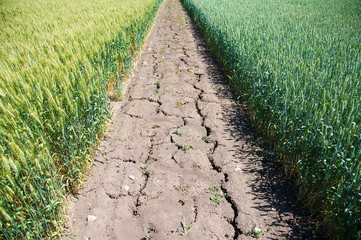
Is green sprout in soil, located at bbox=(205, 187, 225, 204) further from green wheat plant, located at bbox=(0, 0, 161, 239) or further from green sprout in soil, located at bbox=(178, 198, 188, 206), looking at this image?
green wheat plant, located at bbox=(0, 0, 161, 239)

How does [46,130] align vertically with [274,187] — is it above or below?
above

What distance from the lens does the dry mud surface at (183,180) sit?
2203 mm

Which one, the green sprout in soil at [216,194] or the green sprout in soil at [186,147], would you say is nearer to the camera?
the green sprout in soil at [216,194]

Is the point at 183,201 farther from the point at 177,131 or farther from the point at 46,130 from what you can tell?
the point at 46,130

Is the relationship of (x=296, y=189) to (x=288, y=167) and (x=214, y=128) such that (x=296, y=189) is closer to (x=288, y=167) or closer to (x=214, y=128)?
(x=288, y=167)

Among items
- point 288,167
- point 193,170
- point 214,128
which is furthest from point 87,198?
point 288,167

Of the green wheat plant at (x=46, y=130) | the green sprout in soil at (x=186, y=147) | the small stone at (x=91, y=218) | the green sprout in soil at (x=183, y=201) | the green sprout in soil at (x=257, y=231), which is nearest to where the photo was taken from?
the green wheat plant at (x=46, y=130)

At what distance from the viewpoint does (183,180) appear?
8.96 feet

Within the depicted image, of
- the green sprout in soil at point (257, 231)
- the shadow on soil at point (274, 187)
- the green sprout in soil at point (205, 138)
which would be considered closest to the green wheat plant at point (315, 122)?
the shadow on soil at point (274, 187)

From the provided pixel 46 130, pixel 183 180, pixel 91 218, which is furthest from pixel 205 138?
pixel 46 130

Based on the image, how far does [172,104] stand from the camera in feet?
14.2

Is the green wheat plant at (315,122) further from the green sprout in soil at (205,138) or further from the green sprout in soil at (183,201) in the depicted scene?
the green sprout in soil at (183,201)

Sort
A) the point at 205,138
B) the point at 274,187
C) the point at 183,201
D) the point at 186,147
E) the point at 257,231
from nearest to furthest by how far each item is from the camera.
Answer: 1. the point at 257,231
2. the point at 183,201
3. the point at 274,187
4. the point at 186,147
5. the point at 205,138

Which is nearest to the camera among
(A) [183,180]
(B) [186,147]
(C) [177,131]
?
(A) [183,180]
